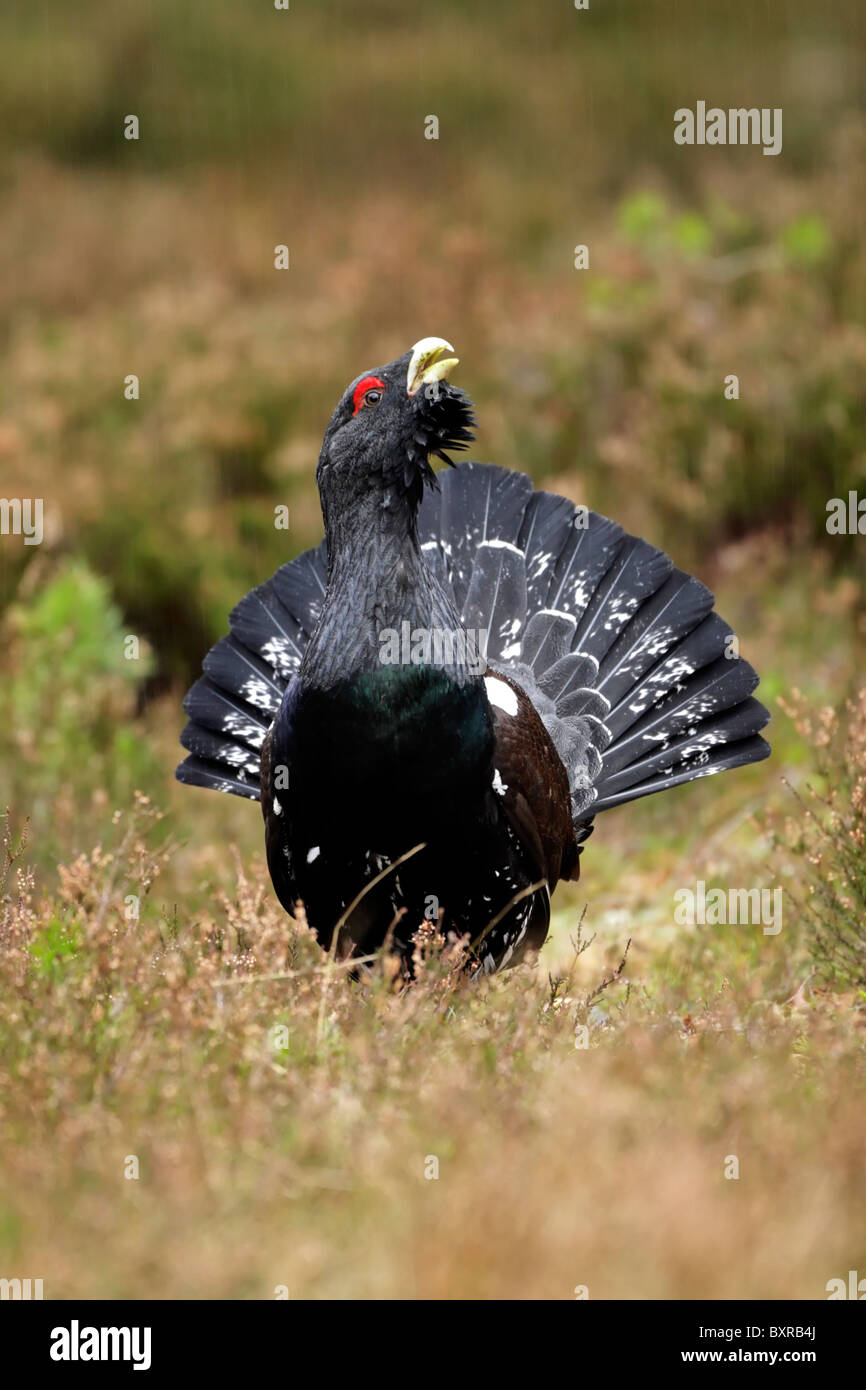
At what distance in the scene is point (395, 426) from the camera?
3852 mm

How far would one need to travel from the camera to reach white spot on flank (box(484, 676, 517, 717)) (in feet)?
13.8

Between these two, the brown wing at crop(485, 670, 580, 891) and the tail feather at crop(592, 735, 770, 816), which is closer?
the brown wing at crop(485, 670, 580, 891)

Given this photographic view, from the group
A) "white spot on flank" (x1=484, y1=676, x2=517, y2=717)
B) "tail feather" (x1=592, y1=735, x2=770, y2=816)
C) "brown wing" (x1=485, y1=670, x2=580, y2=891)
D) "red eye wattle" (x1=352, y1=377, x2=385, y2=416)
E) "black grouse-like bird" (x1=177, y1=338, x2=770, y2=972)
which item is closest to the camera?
"black grouse-like bird" (x1=177, y1=338, x2=770, y2=972)

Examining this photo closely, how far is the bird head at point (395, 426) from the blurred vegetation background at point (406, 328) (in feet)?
3.90

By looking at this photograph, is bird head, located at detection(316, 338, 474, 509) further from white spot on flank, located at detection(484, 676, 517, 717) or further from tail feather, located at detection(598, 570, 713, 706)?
tail feather, located at detection(598, 570, 713, 706)

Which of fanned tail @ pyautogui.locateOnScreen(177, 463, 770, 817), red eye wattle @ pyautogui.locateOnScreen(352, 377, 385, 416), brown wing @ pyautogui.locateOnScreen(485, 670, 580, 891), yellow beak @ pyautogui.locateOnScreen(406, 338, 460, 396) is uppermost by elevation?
yellow beak @ pyautogui.locateOnScreen(406, 338, 460, 396)

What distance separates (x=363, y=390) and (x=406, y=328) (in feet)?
25.8

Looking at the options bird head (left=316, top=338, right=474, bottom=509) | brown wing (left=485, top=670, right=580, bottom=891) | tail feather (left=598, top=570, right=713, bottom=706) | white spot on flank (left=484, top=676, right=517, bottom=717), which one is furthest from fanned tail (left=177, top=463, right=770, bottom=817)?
bird head (left=316, top=338, right=474, bottom=509)

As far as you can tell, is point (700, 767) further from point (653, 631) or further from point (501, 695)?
point (501, 695)

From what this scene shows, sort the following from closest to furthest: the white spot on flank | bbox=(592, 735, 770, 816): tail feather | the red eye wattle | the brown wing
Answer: the red eye wattle
the brown wing
the white spot on flank
bbox=(592, 735, 770, 816): tail feather

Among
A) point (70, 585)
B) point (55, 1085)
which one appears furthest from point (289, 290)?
point (55, 1085)

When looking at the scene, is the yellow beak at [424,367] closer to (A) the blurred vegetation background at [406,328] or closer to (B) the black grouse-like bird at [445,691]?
(B) the black grouse-like bird at [445,691]

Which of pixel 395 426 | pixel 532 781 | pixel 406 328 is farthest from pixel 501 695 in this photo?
pixel 406 328

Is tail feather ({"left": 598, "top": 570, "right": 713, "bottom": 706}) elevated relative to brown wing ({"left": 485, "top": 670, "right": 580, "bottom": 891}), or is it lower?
elevated
